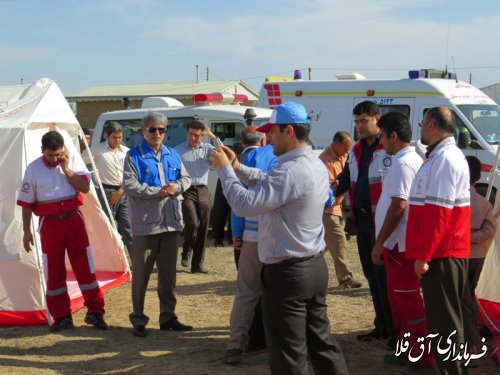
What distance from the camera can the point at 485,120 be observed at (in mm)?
12516

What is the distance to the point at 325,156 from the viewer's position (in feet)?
28.1

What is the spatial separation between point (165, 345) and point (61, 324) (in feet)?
3.83

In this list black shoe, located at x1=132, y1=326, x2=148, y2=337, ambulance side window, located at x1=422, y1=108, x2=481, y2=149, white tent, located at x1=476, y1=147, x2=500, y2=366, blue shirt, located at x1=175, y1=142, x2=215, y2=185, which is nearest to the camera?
white tent, located at x1=476, y1=147, x2=500, y2=366

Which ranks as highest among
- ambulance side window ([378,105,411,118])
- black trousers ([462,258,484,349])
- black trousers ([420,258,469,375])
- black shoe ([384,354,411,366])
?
ambulance side window ([378,105,411,118])

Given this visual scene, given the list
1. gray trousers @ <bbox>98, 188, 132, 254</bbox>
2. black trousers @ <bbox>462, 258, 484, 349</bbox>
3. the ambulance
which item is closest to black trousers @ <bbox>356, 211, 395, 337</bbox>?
black trousers @ <bbox>462, 258, 484, 349</bbox>

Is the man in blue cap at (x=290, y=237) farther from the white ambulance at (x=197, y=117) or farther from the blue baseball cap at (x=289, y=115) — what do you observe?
the white ambulance at (x=197, y=117)

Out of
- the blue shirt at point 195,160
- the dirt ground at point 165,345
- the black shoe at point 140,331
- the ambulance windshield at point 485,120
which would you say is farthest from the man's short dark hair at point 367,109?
the ambulance windshield at point 485,120

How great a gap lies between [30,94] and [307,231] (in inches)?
187

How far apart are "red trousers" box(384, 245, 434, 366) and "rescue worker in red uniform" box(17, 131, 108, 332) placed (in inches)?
117

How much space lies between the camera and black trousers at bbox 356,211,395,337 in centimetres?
622

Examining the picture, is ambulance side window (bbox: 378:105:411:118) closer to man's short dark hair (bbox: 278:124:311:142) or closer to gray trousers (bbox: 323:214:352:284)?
gray trousers (bbox: 323:214:352:284)

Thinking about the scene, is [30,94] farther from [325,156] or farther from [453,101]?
[453,101]

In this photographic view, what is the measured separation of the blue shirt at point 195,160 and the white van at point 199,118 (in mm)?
1861

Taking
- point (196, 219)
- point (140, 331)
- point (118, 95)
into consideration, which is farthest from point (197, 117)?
point (118, 95)
